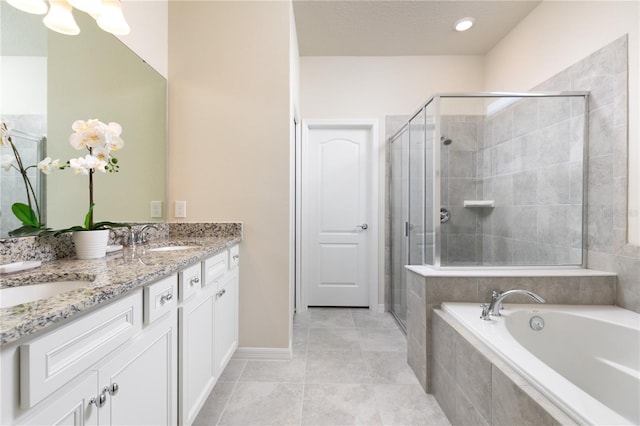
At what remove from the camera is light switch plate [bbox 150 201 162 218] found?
1.93m

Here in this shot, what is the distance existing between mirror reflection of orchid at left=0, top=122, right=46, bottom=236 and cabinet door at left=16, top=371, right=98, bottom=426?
0.74m

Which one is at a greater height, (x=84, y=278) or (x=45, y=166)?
(x=45, y=166)

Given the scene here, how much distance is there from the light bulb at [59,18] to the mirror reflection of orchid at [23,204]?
48 cm

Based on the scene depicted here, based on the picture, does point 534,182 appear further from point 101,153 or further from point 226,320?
point 101,153

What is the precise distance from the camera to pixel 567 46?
2.02 metres

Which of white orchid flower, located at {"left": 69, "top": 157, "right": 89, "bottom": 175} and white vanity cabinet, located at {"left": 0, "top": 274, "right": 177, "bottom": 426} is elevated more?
white orchid flower, located at {"left": 69, "top": 157, "right": 89, "bottom": 175}

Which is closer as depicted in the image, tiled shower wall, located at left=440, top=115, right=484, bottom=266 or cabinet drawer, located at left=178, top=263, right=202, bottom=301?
cabinet drawer, located at left=178, top=263, right=202, bottom=301

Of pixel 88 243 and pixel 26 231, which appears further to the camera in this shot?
pixel 88 243

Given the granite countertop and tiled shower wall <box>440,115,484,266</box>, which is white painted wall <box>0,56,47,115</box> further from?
tiled shower wall <box>440,115,484,266</box>

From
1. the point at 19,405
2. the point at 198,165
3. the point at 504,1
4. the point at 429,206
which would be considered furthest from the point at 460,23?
the point at 19,405

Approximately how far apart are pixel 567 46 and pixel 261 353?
309cm

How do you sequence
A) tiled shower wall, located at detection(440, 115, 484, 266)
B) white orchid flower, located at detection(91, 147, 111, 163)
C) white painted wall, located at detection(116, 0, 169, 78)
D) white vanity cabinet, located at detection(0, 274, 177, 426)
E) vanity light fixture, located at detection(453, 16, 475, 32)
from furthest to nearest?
vanity light fixture, located at detection(453, 16, 475, 32)
tiled shower wall, located at detection(440, 115, 484, 266)
white painted wall, located at detection(116, 0, 169, 78)
white orchid flower, located at detection(91, 147, 111, 163)
white vanity cabinet, located at detection(0, 274, 177, 426)

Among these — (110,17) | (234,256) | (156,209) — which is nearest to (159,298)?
(234,256)

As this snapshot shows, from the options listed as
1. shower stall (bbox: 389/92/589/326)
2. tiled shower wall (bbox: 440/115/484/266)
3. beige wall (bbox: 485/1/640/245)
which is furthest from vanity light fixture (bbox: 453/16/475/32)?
tiled shower wall (bbox: 440/115/484/266)
